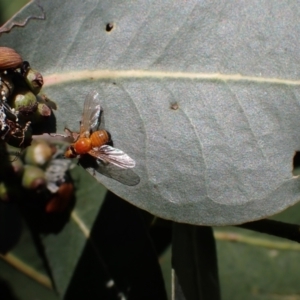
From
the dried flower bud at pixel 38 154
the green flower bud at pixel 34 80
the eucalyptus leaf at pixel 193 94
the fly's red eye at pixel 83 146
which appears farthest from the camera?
the dried flower bud at pixel 38 154

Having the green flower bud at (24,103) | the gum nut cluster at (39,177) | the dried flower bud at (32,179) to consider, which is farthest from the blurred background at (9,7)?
the green flower bud at (24,103)

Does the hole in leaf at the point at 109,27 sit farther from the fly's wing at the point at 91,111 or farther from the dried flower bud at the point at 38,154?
the dried flower bud at the point at 38,154

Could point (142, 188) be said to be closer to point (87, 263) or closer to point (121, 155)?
point (121, 155)

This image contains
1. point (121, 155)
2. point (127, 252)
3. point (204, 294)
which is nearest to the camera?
point (121, 155)

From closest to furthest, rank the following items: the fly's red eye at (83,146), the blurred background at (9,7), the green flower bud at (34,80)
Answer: the green flower bud at (34,80) < the fly's red eye at (83,146) < the blurred background at (9,7)

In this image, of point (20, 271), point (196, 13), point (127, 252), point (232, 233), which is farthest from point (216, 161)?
point (20, 271)

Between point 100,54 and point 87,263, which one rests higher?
point 100,54

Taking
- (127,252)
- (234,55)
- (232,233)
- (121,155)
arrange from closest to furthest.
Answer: (234,55) → (121,155) → (127,252) → (232,233)

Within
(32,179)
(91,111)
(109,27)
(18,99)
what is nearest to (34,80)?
(18,99)
